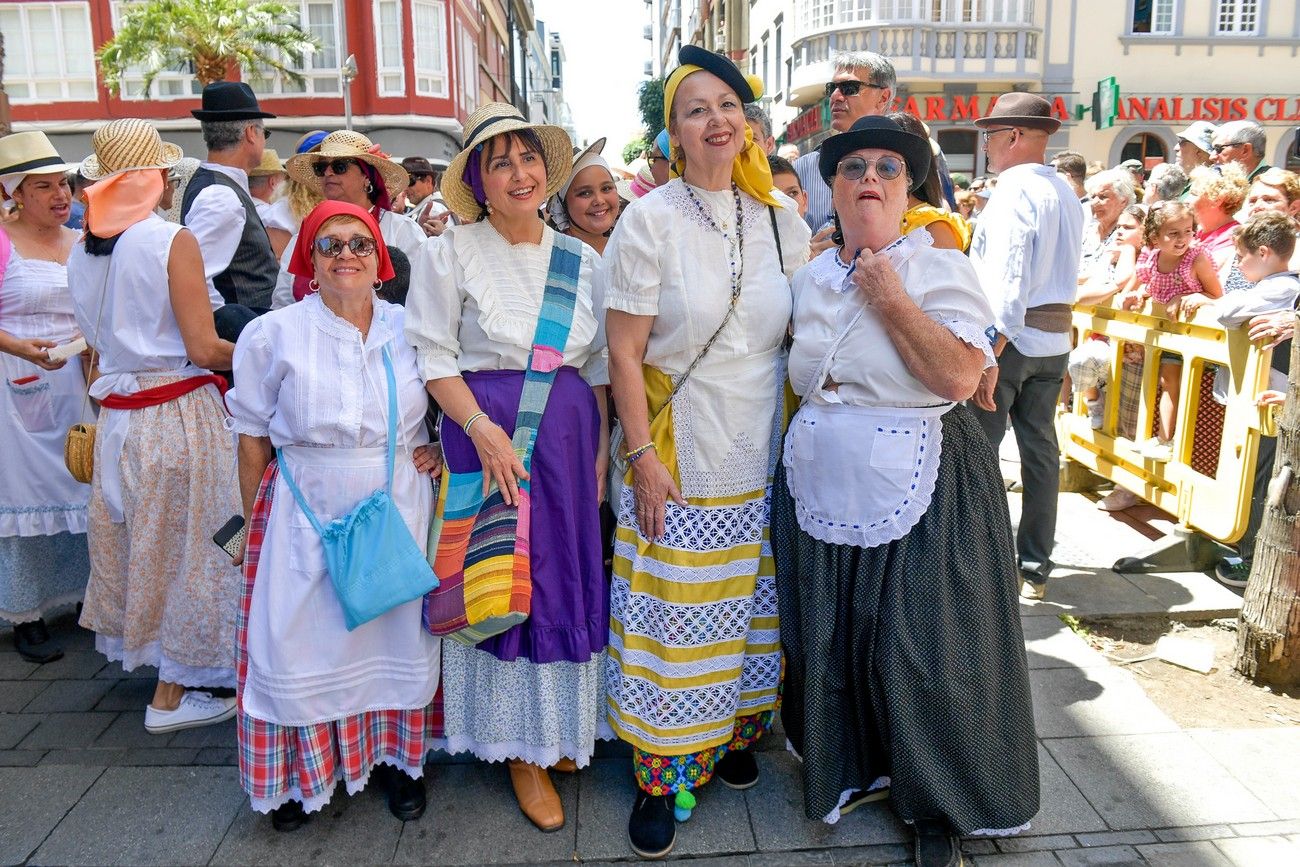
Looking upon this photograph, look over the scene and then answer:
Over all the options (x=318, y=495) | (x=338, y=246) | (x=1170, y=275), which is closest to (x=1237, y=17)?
(x=1170, y=275)

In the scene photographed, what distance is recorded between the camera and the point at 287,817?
2.77 meters

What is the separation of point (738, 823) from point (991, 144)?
3.32 metres

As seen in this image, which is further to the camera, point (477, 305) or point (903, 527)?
point (477, 305)

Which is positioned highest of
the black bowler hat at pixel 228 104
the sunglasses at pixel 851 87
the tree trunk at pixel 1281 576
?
the sunglasses at pixel 851 87

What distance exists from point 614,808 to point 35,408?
303cm

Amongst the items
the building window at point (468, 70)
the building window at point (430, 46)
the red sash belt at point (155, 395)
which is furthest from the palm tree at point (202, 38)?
the red sash belt at point (155, 395)

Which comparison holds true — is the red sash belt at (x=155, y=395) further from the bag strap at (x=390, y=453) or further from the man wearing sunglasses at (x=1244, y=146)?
the man wearing sunglasses at (x=1244, y=146)

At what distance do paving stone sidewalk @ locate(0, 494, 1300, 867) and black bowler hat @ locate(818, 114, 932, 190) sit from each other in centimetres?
185

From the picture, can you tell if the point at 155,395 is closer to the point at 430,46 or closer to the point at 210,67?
the point at 210,67

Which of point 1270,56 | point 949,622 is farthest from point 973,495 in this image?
point 1270,56

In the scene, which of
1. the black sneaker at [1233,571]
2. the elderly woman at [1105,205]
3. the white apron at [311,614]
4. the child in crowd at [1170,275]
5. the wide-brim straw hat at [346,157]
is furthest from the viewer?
the elderly woman at [1105,205]

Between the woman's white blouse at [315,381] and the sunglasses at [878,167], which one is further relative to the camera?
the woman's white blouse at [315,381]

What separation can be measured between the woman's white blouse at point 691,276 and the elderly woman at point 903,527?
13 cm

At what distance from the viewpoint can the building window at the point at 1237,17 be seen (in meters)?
22.4
